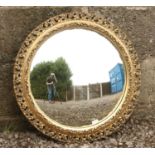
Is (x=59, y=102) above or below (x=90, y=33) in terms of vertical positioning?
below

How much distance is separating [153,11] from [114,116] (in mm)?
427

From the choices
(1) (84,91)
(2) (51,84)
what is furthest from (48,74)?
Result: (1) (84,91)

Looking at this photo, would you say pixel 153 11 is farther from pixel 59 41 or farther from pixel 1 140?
pixel 1 140

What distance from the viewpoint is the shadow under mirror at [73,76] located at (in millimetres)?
2020

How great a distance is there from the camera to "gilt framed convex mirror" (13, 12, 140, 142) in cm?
202

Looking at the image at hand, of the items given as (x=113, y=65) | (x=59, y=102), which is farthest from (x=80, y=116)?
(x=113, y=65)

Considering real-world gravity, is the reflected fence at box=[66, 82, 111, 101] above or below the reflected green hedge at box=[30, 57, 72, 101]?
below

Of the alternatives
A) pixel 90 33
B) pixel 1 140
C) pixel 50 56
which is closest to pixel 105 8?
pixel 90 33

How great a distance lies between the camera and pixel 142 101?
212 centimetres

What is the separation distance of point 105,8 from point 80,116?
42 centimetres

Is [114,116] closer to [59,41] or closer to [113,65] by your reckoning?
[113,65]

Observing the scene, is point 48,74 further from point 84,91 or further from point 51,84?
point 84,91

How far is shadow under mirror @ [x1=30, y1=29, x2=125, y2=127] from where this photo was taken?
2020 mm

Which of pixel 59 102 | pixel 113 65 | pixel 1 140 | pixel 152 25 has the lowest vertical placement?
pixel 1 140
